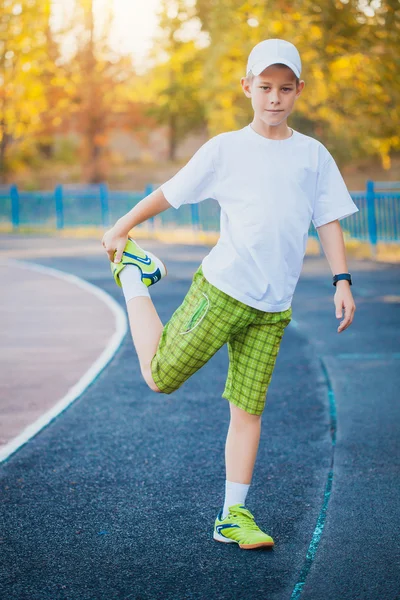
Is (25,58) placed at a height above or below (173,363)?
above

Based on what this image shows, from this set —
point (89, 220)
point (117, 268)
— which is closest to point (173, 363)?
point (117, 268)

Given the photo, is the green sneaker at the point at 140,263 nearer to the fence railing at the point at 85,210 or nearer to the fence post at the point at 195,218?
the fence railing at the point at 85,210

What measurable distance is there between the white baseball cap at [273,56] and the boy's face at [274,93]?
0.10ft

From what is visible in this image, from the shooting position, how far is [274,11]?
19344mm

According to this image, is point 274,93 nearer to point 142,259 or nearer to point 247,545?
point 142,259

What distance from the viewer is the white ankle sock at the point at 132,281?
3926 mm

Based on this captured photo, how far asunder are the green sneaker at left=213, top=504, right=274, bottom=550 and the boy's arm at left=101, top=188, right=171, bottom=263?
130cm

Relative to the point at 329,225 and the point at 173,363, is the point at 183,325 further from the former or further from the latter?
the point at 329,225

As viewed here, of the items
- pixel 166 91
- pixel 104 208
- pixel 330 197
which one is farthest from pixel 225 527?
pixel 166 91

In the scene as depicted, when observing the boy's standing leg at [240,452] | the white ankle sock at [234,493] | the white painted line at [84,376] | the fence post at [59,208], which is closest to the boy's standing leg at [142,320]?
the boy's standing leg at [240,452]

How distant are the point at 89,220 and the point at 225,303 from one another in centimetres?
2450

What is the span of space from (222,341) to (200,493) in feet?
3.61

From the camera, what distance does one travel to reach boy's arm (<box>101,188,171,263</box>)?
3.72 meters

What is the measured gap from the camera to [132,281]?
3.94 meters
